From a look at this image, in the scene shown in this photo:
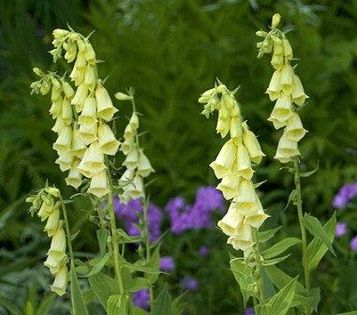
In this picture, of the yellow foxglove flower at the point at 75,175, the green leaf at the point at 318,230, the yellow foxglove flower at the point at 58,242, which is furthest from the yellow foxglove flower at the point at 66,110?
the green leaf at the point at 318,230

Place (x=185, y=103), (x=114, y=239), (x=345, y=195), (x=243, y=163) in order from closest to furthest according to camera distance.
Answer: (x=243, y=163)
(x=114, y=239)
(x=345, y=195)
(x=185, y=103)

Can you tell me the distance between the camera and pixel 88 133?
7.16ft

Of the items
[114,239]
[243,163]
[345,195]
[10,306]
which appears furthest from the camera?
[345,195]

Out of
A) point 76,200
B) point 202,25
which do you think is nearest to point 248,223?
point 76,200

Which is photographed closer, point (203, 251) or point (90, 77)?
point (90, 77)

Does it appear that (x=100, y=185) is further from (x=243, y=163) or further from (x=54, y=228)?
(x=243, y=163)

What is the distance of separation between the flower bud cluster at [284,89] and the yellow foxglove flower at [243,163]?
234mm

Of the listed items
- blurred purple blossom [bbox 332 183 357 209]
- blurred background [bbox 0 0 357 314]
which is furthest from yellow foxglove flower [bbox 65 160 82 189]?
blurred purple blossom [bbox 332 183 357 209]

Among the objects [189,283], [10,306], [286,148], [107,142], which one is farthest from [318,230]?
[189,283]

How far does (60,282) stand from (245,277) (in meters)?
0.45

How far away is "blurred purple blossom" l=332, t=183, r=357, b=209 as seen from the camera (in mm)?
3680

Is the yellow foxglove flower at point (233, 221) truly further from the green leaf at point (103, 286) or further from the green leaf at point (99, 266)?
the green leaf at point (103, 286)

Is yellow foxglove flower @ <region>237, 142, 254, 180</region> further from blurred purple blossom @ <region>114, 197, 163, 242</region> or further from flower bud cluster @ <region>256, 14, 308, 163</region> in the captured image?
blurred purple blossom @ <region>114, 197, 163, 242</region>

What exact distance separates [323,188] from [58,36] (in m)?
2.16
